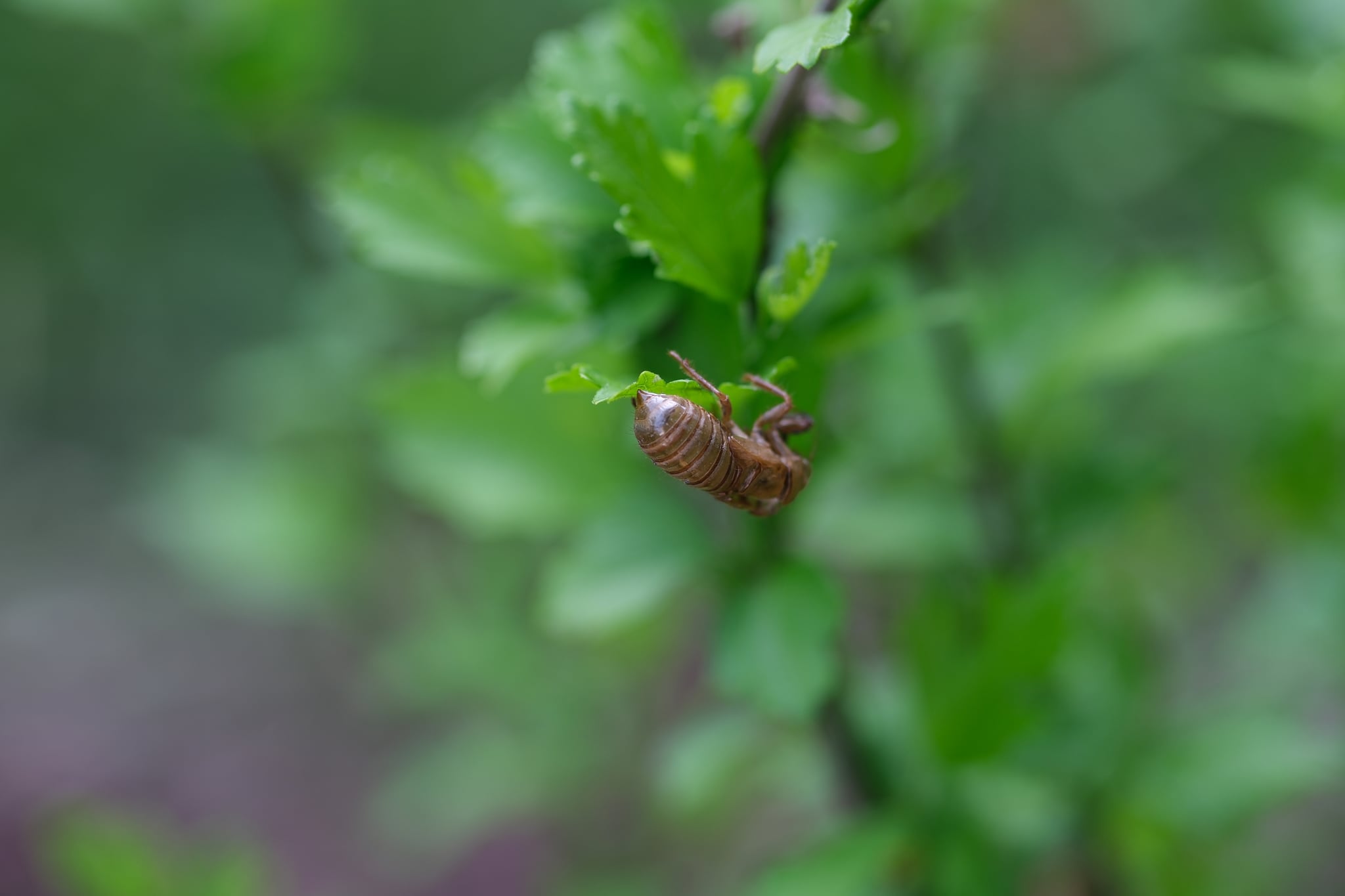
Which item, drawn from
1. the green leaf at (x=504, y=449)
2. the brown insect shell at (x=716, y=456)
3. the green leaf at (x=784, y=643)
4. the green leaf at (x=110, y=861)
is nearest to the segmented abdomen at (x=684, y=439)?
the brown insect shell at (x=716, y=456)

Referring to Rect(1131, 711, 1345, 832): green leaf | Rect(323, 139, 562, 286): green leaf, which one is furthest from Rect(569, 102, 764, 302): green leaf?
Rect(1131, 711, 1345, 832): green leaf

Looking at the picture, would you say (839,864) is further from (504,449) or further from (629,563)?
(504,449)

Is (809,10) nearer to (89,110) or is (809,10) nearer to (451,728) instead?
(451,728)

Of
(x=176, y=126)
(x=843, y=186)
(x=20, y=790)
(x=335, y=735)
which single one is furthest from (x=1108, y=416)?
(x=20, y=790)

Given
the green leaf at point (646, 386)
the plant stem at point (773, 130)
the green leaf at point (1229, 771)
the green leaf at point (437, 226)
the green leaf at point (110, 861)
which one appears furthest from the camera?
the green leaf at point (110, 861)

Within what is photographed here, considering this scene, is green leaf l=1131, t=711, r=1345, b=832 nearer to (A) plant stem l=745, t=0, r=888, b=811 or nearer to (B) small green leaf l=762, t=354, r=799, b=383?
(A) plant stem l=745, t=0, r=888, b=811

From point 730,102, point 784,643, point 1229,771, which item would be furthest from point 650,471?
point 1229,771

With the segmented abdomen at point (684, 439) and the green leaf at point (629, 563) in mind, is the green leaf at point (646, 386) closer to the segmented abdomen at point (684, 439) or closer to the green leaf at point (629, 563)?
the segmented abdomen at point (684, 439)
